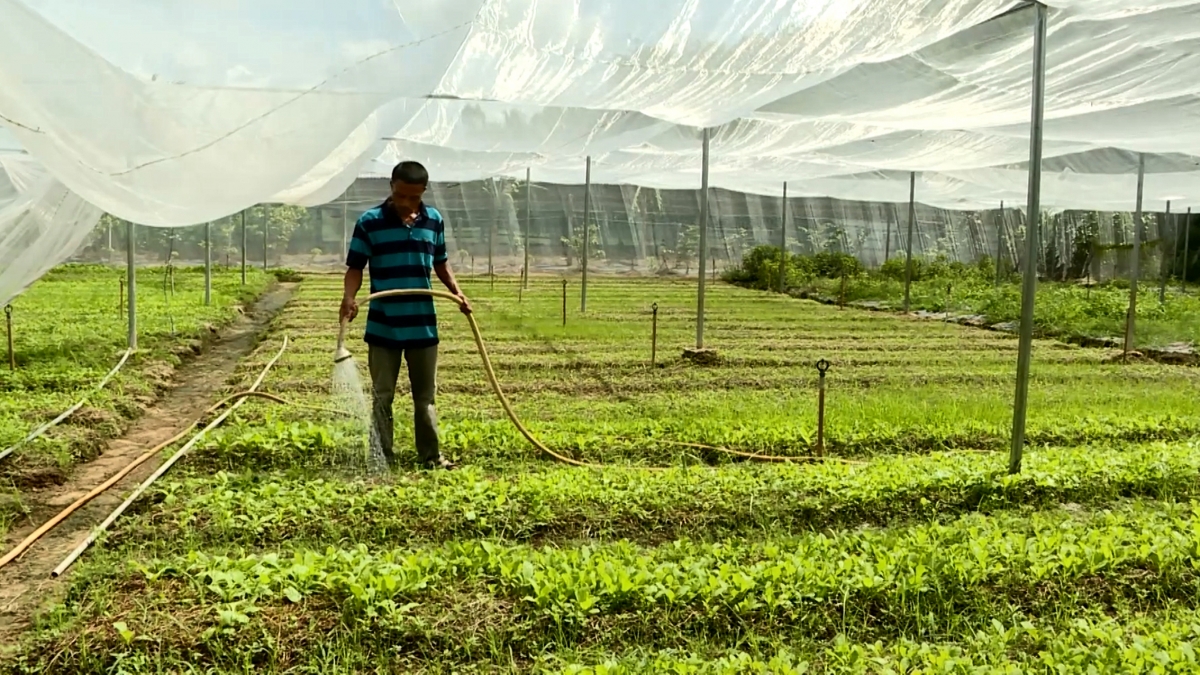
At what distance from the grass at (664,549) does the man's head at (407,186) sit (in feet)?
4.89

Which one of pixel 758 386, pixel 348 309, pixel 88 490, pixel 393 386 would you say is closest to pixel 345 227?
pixel 758 386

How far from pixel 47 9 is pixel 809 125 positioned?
8.50 m

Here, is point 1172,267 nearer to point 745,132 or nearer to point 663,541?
point 745,132

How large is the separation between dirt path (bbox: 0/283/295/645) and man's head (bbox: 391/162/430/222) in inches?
89.1

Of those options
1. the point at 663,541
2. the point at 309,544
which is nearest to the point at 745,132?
the point at 663,541

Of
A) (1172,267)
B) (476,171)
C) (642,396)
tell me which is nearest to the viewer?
(642,396)

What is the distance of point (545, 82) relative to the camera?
732cm

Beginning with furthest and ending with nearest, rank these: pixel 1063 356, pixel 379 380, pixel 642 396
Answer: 1. pixel 1063 356
2. pixel 642 396
3. pixel 379 380

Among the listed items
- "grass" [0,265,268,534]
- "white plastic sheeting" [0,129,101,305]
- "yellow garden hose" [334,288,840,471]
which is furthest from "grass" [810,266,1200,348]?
"white plastic sheeting" [0,129,101,305]

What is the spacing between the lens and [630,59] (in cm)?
645

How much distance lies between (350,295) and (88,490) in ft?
6.51

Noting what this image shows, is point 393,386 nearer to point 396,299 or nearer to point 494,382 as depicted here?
point 396,299

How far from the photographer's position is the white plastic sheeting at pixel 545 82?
3.69 metres

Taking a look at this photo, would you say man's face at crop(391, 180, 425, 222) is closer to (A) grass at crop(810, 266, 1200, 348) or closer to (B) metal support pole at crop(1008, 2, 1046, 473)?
(B) metal support pole at crop(1008, 2, 1046, 473)
